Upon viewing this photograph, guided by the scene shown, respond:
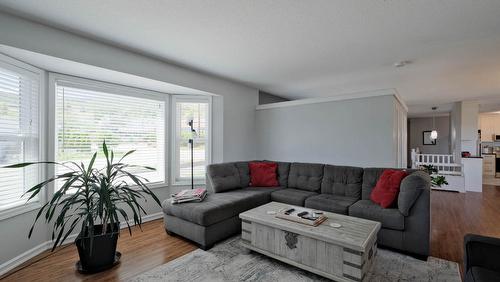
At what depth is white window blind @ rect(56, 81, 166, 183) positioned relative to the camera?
9.66ft

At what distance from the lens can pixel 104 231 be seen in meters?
2.29

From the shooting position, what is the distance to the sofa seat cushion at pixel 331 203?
2.88 m

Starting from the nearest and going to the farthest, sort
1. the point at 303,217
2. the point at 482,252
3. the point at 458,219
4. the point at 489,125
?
the point at 482,252 → the point at 303,217 → the point at 458,219 → the point at 489,125

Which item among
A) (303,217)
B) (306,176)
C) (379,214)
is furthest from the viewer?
(306,176)

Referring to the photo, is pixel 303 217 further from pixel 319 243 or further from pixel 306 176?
pixel 306 176

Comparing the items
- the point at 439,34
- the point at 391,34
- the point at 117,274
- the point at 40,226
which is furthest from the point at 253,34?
the point at 40,226

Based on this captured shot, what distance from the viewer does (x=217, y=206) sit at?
280 centimetres

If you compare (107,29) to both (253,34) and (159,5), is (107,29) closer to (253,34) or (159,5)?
(159,5)

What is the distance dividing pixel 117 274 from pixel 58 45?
7.83ft

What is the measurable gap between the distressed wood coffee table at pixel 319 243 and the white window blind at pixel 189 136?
2.02m

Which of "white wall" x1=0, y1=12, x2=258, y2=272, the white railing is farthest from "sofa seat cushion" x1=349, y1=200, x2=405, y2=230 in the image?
the white railing

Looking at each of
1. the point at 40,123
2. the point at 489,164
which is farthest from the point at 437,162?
the point at 40,123

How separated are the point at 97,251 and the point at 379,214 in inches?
119

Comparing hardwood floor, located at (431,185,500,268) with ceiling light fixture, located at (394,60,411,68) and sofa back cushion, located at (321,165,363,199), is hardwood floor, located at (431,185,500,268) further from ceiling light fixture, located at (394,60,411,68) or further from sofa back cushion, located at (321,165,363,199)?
ceiling light fixture, located at (394,60,411,68)
